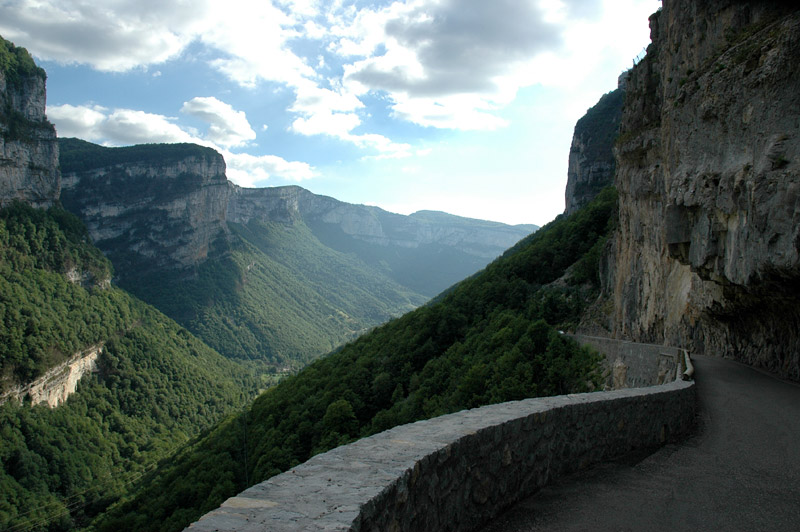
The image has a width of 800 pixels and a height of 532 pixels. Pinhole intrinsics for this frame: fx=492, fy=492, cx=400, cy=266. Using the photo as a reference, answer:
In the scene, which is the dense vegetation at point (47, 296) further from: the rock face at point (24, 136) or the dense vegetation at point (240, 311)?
the dense vegetation at point (240, 311)

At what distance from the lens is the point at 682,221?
45.6 ft

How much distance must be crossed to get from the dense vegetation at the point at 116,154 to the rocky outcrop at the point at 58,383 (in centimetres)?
8152

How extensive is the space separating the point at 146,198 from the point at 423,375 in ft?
487

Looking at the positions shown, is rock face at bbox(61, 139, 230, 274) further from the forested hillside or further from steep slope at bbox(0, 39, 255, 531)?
steep slope at bbox(0, 39, 255, 531)

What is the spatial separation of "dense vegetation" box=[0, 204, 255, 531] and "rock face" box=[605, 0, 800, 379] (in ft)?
188

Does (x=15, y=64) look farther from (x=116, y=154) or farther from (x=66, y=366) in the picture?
(x=66, y=366)

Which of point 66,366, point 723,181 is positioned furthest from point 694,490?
point 66,366

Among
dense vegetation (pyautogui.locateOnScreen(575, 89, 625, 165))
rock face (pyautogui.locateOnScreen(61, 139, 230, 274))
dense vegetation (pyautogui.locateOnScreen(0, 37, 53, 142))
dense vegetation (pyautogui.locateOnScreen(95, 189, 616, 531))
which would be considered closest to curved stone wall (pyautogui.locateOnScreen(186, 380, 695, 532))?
dense vegetation (pyautogui.locateOnScreen(95, 189, 616, 531))

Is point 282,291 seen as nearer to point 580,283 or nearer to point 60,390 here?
point 60,390

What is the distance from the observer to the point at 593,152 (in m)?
81.9

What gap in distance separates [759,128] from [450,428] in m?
9.76

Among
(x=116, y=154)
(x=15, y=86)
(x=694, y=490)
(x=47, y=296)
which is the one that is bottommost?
(x=47, y=296)

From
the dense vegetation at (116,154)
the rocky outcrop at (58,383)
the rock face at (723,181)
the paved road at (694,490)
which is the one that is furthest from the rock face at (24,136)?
the paved road at (694,490)

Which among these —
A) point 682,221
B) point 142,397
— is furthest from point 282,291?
point 682,221
